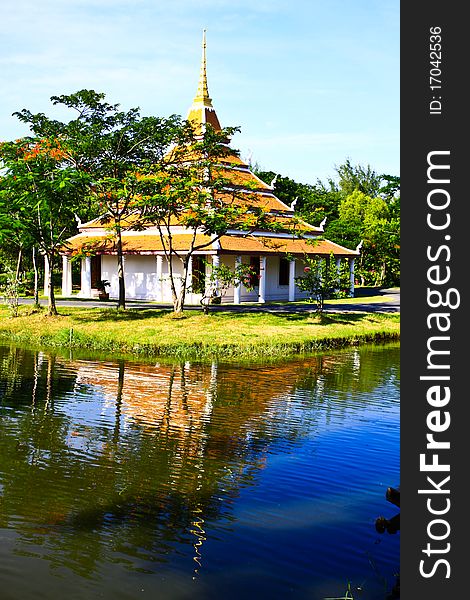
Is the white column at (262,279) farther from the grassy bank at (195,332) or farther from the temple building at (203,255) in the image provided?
the grassy bank at (195,332)

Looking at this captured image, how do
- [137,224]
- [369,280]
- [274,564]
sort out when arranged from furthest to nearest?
[369,280], [137,224], [274,564]

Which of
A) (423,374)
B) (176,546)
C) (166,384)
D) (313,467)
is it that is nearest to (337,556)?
(176,546)

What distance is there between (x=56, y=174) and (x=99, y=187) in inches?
213

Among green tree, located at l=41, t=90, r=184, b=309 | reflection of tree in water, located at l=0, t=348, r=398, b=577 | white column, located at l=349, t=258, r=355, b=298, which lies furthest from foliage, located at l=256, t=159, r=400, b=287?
reflection of tree in water, located at l=0, t=348, r=398, b=577

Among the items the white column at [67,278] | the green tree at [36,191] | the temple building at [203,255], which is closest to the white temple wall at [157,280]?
the temple building at [203,255]

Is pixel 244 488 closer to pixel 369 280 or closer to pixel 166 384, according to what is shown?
pixel 166 384

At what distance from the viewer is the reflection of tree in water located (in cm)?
852

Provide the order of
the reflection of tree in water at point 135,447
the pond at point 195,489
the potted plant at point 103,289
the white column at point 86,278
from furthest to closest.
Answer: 1. the white column at point 86,278
2. the potted plant at point 103,289
3. the reflection of tree in water at point 135,447
4. the pond at point 195,489

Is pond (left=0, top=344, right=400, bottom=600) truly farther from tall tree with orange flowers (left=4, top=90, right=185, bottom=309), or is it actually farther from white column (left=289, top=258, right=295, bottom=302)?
white column (left=289, top=258, right=295, bottom=302)

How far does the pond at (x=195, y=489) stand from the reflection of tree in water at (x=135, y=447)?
3 centimetres

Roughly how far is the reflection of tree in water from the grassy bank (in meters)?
2.93

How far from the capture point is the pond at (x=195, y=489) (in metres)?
7.50

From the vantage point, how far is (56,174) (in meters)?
26.9

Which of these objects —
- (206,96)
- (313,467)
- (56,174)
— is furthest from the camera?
(206,96)
